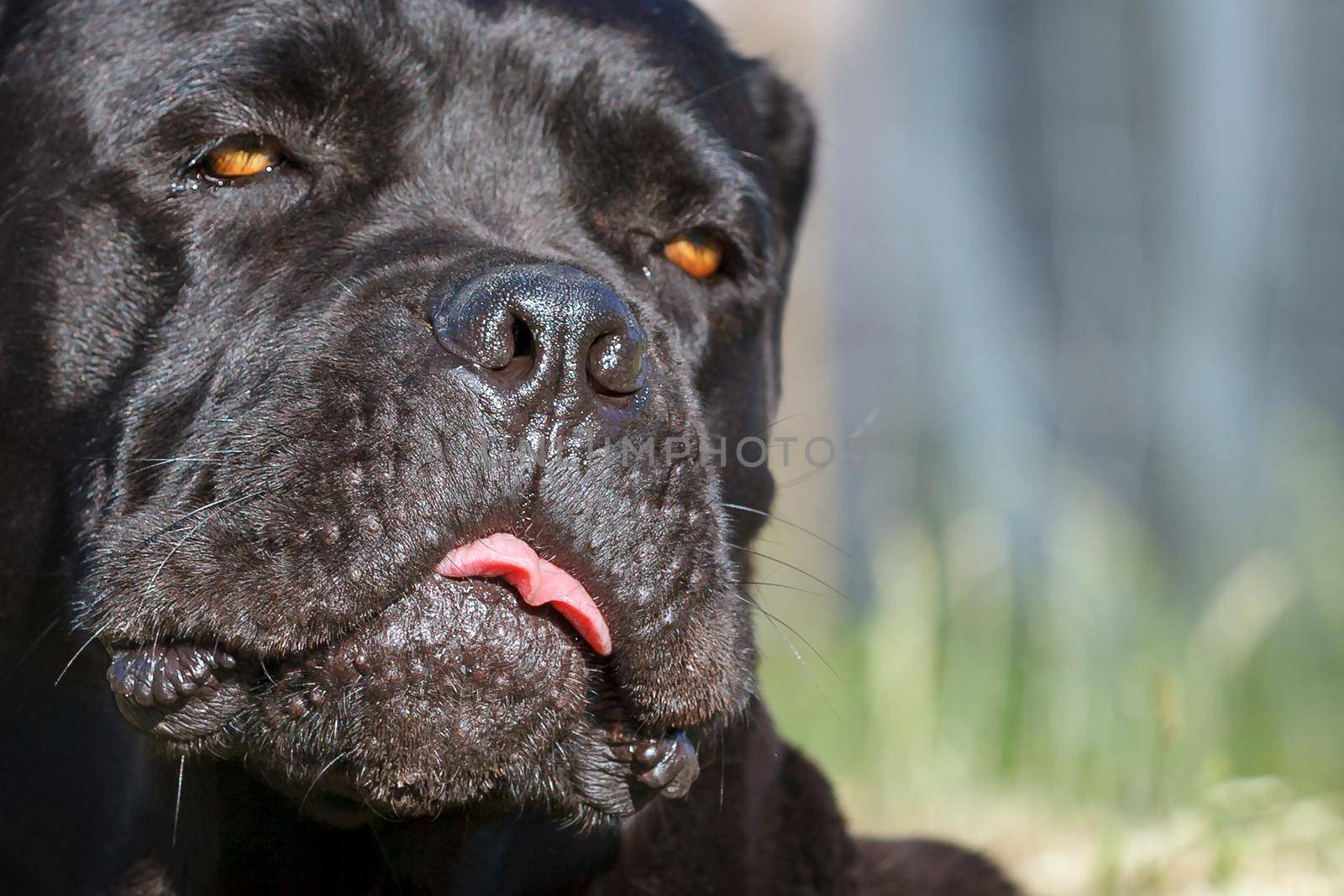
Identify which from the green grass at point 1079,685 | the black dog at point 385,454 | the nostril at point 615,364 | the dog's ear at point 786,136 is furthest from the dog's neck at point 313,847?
the dog's ear at point 786,136

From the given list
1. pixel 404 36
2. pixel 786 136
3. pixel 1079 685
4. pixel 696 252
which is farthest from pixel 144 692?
pixel 1079 685

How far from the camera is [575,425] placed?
77.5 inches

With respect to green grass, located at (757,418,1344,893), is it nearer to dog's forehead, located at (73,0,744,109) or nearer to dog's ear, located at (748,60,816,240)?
dog's ear, located at (748,60,816,240)

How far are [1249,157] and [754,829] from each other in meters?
5.71

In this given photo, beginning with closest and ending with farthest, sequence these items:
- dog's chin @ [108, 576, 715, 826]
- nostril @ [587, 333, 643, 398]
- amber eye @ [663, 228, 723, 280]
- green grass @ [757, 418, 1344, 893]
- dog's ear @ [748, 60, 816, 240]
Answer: dog's chin @ [108, 576, 715, 826], nostril @ [587, 333, 643, 398], amber eye @ [663, 228, 723, 280], dog's ear @ [748, 60, 816, 240], green grass @ [757, 418, 1344, 893]

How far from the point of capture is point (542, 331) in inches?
76.9

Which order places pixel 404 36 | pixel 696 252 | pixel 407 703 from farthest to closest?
pixel 696 252 < pixel 404 36 < pixel 407 703

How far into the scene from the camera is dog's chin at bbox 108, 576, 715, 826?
190cm

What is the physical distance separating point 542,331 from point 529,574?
1.06 ft

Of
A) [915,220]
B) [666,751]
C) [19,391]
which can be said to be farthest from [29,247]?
[915,220]

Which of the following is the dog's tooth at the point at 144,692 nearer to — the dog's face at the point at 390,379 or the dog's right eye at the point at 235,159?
the dog's face at the point at 390,379

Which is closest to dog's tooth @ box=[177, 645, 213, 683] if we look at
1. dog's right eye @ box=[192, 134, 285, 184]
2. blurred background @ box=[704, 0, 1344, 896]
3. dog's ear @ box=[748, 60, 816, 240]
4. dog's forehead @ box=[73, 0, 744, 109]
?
dog's right eye @ box=[192, 134, 285, 184]

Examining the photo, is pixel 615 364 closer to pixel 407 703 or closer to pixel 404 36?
pixel 407 703

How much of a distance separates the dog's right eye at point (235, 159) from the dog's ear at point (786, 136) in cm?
Result: 162
